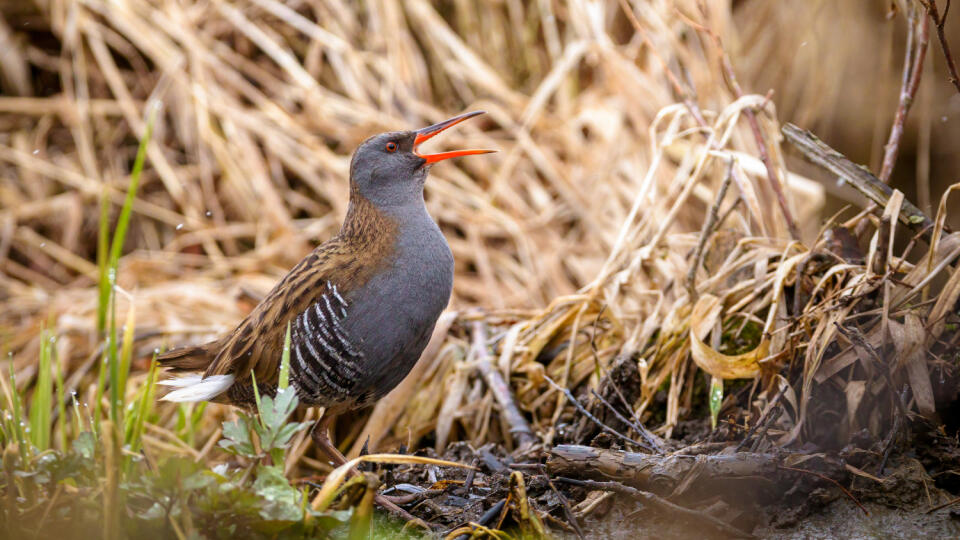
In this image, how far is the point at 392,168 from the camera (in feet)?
9.30

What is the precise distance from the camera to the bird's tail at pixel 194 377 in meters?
2.71

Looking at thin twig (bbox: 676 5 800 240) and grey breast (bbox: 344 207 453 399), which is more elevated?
thin twig (bbox: 676 5 800 240)

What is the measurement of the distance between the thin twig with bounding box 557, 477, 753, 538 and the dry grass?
731 millimetres

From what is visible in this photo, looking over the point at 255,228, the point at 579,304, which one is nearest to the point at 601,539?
the point at 579,304

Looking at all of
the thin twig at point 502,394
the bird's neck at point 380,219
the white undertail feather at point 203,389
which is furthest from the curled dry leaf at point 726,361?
the white undertail feather at point 203,389

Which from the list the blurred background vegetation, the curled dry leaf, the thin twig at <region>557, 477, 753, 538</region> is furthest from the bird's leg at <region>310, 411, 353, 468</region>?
the curled dry leaf

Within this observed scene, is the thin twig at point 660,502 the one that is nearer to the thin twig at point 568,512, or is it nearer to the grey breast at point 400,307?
the thin twig at point 568,512

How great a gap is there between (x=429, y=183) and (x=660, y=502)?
310cm

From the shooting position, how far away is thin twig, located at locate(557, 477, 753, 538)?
1938mm

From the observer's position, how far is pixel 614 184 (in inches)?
180

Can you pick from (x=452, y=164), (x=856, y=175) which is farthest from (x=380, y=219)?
(x=452, y=164)

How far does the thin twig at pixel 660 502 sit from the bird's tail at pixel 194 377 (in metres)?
1.10

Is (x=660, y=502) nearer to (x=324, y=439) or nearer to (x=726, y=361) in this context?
(x=726, y=361)

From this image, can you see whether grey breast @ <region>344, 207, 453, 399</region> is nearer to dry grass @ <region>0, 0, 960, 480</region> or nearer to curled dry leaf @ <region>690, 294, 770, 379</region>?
dry grass @ <region>0, 0, 960, 480</region>
